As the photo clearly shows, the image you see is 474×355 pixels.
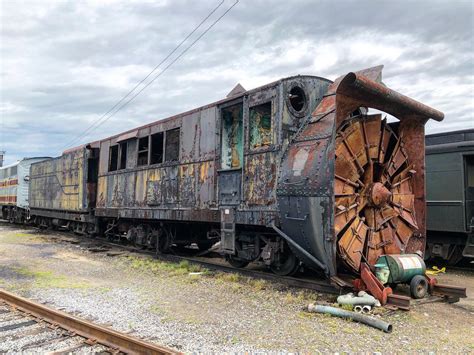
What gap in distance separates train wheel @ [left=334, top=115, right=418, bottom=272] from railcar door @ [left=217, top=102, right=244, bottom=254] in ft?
7.44

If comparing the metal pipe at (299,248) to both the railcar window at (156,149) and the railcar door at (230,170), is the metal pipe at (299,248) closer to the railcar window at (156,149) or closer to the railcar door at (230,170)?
the railcar door at (230,170)

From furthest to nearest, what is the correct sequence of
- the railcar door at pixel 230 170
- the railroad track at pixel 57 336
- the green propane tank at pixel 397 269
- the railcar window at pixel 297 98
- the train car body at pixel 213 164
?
the railcar door at pixel 230 170, the railcar window at pixel 297 98, the train car body at pixel 213 164, the green propane tank at pixel 397 269, the railroad track at pixel 57 336

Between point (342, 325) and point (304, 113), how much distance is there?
4.02 meters

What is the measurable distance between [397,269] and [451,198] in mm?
4603

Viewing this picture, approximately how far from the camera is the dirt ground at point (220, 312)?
4762mm

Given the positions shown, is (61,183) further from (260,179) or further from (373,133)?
(373,133)

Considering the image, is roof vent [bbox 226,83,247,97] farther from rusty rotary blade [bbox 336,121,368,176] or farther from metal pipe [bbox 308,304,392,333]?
metal pipe [bbox 308,304,392,333]

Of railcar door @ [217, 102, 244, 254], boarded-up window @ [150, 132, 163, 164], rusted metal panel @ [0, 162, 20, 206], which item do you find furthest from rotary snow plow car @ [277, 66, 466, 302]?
rusted metal panel @ [0, 162, 20, 206]

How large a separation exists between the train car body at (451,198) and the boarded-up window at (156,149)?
285 inches

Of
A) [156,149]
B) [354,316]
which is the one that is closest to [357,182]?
[354,316]

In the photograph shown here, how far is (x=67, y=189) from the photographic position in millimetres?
17609

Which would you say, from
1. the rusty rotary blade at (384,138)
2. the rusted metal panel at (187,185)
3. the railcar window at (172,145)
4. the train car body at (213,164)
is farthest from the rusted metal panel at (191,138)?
the rusty rotary blade at (384,138)

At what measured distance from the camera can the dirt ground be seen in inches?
187

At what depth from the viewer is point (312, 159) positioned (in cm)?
663
